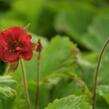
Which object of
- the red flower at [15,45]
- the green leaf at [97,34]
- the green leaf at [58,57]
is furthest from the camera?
the green leaf at [97,34]

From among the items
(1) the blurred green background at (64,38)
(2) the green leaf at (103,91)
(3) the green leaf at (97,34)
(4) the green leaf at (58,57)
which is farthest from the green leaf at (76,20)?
(2) the green leaf at (103,91)

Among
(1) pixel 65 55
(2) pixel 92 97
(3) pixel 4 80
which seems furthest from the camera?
(1) pixel 65 55

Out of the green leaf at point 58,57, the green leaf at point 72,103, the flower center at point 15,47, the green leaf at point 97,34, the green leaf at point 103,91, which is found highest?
the green leaf at point 97,34

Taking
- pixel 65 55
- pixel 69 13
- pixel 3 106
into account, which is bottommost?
pixel 3 106

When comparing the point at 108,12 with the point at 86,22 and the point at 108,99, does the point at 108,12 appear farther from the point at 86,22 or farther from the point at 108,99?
the point at 108,99

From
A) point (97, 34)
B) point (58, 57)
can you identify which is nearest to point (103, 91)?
point (58, 57)

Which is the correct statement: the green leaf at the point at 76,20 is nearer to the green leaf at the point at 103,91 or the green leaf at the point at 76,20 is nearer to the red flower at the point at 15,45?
the green leaf at the point at 103,91

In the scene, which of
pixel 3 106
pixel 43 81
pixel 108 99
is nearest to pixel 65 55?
pixel 43 81
